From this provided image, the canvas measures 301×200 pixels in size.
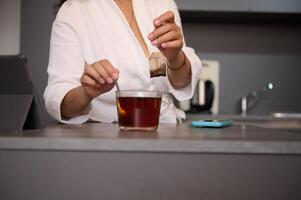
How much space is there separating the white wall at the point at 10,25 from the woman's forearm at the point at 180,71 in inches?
60.7

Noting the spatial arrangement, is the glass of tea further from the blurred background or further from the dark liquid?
the blurred background

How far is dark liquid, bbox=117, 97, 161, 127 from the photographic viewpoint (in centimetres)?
70

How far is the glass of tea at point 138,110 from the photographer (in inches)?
27.6

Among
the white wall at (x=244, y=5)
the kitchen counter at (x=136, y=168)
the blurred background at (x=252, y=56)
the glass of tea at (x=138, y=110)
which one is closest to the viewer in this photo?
the kitchen counter at (x=136, y=168)

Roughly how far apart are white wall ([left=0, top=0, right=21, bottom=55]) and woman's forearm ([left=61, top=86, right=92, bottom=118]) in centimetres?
147

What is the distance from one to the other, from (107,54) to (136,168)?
0.71 meters

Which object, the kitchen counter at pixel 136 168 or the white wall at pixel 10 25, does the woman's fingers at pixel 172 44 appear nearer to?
the kitchen counter at pixel 136 168

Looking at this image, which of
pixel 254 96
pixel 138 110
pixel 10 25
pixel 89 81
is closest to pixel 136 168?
pixel 138 110

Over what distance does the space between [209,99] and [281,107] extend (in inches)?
21.9

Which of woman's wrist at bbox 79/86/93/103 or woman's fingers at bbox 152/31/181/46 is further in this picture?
woman's wrist at bbox 79/86/93/103

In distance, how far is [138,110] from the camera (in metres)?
0.70

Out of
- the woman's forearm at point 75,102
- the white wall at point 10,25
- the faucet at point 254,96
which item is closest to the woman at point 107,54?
the woman's forearm at point 75,102

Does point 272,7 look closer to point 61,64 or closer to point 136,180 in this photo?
point 61,64

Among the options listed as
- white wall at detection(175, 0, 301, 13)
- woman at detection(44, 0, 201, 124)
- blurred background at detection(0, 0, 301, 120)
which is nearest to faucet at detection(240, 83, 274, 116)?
blurred background at detection(0, 0, 301, 120)
